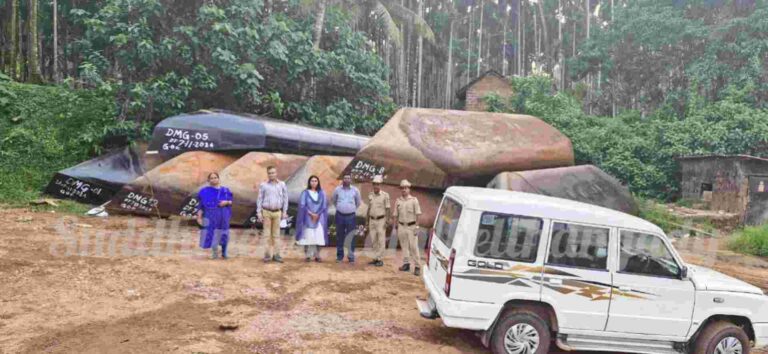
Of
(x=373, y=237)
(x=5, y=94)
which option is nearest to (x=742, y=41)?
(x=373, y=237)

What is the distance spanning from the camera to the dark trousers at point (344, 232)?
26.6ft

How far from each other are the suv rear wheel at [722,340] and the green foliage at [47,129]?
43.9ft

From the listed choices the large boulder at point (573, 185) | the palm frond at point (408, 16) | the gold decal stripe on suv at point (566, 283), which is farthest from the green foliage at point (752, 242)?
the palm frond at point (408, 16)

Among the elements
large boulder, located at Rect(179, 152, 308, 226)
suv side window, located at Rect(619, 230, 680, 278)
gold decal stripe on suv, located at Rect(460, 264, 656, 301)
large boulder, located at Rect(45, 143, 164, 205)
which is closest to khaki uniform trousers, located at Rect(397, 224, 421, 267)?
gold decal stripe on suv, located at Rect(460, 264, 656, 301)

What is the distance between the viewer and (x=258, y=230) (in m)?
10.7

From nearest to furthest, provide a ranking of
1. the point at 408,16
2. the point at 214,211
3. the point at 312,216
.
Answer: the point at 214,211, the point at 312,216, the point at 408,16

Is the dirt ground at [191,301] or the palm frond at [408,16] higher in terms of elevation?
the palm frond at [408,16]

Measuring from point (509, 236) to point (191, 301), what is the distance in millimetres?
3870

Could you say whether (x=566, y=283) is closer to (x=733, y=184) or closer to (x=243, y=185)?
(x=243, y=185)

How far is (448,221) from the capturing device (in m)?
5.24

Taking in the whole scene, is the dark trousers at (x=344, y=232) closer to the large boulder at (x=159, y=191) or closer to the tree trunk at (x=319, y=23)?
the large boulder at (x=159, y=191)

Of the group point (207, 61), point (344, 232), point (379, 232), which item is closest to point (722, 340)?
point (379, 232)

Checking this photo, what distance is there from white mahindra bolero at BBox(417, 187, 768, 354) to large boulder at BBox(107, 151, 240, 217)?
7764 millimetres

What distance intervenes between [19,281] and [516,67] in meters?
43.5
